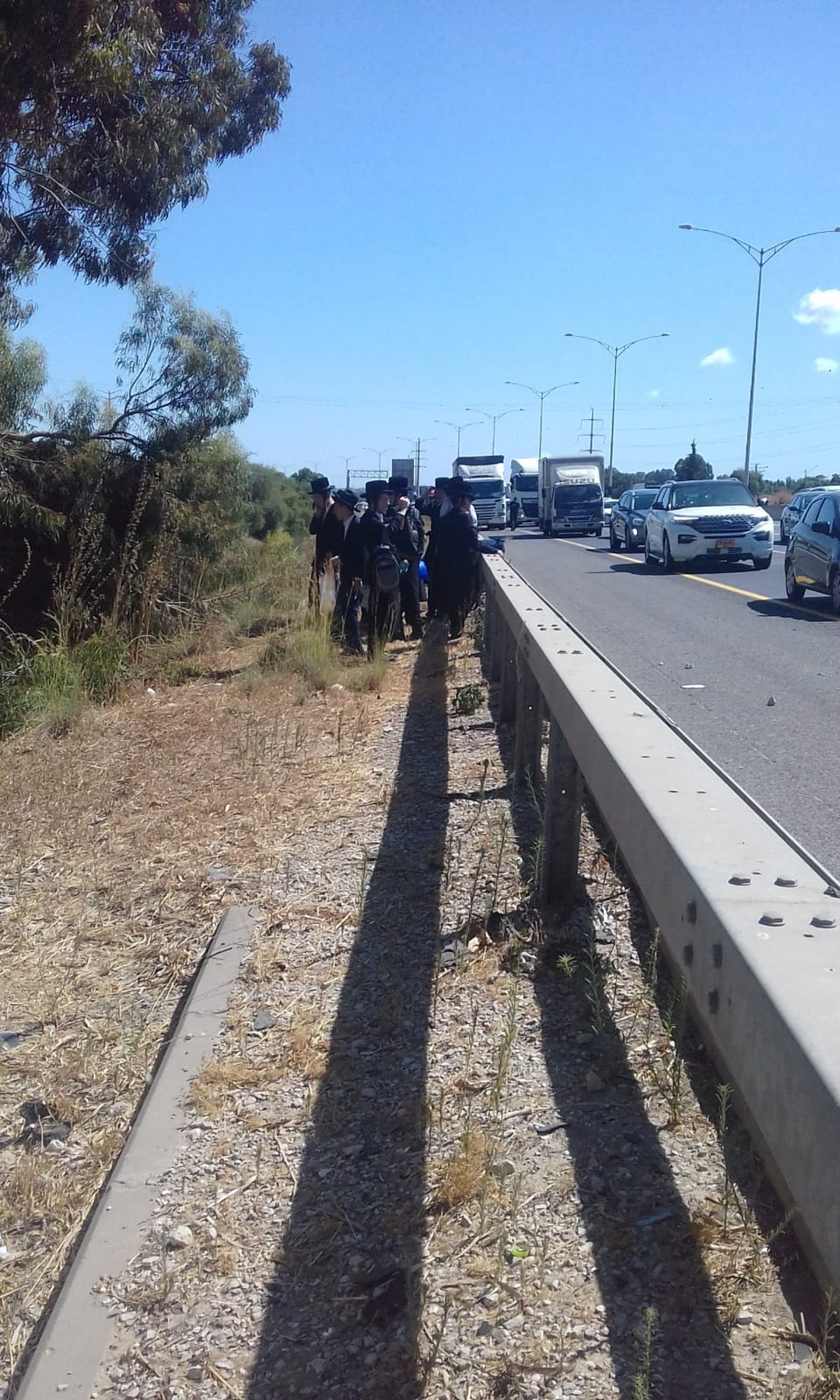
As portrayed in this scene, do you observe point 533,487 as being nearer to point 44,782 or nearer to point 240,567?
point 240,567

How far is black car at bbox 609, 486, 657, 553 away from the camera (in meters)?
35.7

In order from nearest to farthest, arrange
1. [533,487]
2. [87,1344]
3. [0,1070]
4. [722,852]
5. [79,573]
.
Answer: [722,852] → [87,1344] → [0,1070] → [79,573] → [533,487]

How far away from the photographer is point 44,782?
7.45m

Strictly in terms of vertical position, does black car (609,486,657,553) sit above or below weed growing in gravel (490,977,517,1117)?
above

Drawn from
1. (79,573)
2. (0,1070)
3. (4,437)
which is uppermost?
(4,437)

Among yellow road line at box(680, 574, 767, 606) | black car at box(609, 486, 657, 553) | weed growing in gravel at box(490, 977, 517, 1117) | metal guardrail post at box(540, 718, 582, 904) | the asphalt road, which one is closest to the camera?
weed growing in gravel at box(490, 977, 517, 1117)

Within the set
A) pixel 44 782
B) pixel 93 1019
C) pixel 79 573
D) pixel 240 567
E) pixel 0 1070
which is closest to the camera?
pixel 0 1070

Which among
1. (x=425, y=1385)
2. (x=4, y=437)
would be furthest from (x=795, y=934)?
(x=4, y=437)

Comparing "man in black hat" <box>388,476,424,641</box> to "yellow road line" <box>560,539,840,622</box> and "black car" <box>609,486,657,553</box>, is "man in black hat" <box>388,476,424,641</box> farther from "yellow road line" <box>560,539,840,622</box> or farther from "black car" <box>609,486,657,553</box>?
"black car" <box>609,486,657,553</box>

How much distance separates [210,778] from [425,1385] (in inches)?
209

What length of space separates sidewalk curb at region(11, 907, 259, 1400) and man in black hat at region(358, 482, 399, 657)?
786cm

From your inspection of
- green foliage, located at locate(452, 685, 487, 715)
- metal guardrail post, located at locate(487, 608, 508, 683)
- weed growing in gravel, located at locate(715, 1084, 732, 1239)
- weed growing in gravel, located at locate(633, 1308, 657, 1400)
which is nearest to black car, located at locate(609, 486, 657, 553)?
metal guardrail post, located at locate(487, 608, 508, 683)

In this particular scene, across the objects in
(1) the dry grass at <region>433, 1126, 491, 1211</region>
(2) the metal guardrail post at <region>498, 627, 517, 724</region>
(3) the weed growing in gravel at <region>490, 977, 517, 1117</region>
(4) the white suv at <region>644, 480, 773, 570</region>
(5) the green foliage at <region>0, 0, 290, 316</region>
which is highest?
(5) the green foliage at <region>0, 0, 290, 316</region>

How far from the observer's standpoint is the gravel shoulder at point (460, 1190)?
2600 mm
